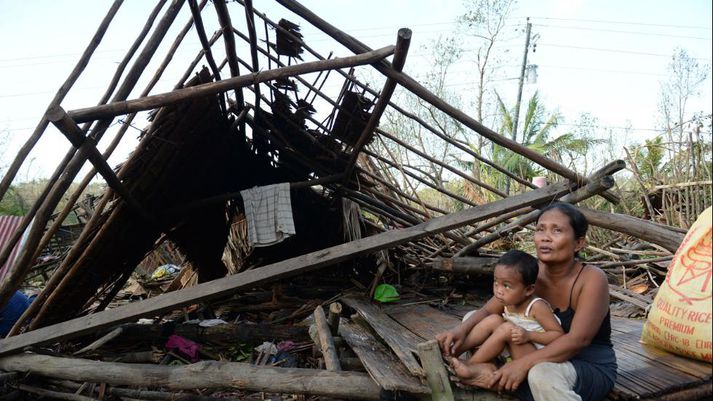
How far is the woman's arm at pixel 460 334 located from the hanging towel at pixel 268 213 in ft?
8.06

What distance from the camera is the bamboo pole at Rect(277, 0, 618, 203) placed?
3.17 metres

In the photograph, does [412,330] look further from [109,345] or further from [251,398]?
[109,345]

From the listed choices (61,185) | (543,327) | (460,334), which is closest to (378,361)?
(460,334)

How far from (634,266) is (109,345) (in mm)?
5290

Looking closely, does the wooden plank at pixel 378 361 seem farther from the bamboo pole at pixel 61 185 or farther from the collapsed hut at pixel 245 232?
the bamboo pole at pixel 61 185

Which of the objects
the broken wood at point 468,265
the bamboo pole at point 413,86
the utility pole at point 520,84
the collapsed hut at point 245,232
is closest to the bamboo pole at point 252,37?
the collapsed hut at point 245,232

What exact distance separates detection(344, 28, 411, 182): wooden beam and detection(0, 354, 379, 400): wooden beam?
1977 mm

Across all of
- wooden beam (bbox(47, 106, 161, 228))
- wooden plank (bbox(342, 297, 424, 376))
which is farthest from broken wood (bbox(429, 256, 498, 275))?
wooden beam (bbox(47, 106, 161, 228))

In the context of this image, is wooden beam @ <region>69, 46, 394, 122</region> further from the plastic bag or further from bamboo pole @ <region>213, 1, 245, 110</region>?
the plastic bag

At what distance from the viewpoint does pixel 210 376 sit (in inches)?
112

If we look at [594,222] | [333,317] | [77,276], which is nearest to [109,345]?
[77,276]

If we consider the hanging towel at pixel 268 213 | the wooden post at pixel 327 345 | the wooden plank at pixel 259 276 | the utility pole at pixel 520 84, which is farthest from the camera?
the utility pole at pixel 520 84

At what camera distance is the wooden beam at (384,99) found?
2.92 metres

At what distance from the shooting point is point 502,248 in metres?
6.67
